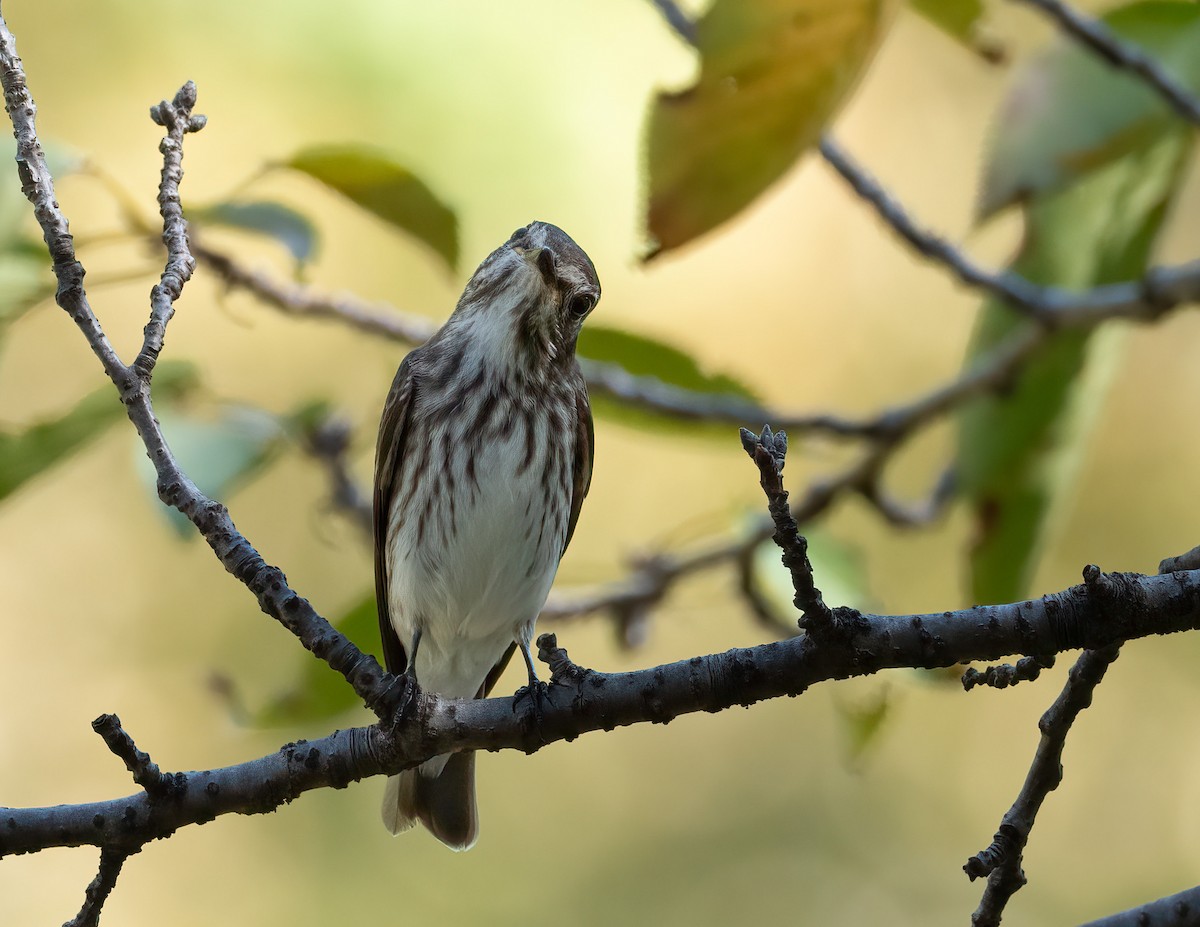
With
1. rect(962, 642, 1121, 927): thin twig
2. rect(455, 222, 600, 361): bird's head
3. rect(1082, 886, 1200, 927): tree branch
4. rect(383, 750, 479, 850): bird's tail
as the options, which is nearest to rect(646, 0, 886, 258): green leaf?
rect(455, 222, 600, 361): bird's head

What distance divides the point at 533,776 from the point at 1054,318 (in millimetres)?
3946

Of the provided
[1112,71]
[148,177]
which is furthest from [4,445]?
[148,177]

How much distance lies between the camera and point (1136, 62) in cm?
322

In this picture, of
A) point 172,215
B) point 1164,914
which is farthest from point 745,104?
point 1164,914

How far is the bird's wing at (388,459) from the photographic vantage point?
383cm

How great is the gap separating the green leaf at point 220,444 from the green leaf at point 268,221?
0.47 metres

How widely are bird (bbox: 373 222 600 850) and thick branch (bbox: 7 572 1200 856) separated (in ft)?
3.74

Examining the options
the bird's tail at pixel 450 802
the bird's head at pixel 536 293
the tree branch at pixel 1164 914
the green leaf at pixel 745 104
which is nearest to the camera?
the tree branch at pixel 1164 914

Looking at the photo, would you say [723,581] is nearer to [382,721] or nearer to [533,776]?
[382,721]

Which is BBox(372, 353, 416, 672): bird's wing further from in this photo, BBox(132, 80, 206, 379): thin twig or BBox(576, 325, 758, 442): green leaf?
BBox(132, 80, 206, 379): thin twig

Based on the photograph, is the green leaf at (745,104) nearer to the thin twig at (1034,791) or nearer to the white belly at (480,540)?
the white belly at (480,540)

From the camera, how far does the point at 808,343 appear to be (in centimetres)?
676

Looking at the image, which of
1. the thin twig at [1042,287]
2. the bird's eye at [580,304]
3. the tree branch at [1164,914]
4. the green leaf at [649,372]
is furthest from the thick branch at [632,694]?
the thin twig at [1042,287]

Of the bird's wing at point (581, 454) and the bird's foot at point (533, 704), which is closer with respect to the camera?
the bird's foot at point (533, 704)
